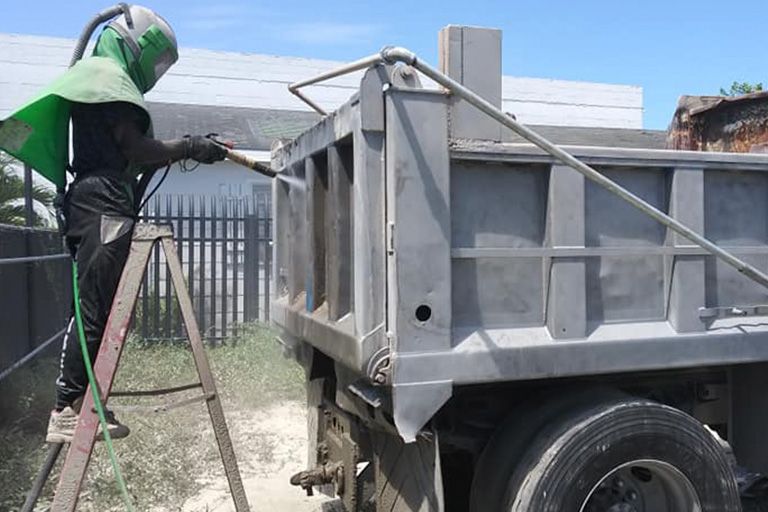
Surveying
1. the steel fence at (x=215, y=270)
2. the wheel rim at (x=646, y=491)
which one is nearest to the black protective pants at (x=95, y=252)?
the wheel rim at (x=646, y=491)

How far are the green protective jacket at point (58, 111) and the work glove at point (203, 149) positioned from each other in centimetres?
23

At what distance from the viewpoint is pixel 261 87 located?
18.2m

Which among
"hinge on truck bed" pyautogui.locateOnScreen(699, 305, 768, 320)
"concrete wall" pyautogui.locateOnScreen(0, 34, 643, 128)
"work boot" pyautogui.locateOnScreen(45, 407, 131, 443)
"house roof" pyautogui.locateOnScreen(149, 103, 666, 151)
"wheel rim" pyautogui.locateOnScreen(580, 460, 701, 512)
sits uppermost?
"concrete wall" pyautogui.locateOnScreen(0, 34, 643, 128)

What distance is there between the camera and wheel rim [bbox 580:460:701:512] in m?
3.09

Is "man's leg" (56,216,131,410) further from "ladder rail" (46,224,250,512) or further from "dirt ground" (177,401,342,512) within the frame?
"dirt ground" (177,401,342,512)

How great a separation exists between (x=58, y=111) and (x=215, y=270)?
724 cm

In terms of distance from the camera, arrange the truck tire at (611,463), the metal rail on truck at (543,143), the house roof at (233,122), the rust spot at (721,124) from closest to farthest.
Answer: the metal rail on truck at (543,143) < the truck tire at (611,463) < the rust spot at (721,124) < the house roof at (233,122)

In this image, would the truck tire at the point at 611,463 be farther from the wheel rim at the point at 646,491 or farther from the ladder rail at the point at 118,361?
the ladder rail at the point at 118,361

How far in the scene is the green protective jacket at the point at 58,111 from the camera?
2.99 m

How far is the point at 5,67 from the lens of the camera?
16328 mm

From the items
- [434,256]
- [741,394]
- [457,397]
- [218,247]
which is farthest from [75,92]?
[218,247]

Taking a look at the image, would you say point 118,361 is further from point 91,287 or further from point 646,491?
point 646,491

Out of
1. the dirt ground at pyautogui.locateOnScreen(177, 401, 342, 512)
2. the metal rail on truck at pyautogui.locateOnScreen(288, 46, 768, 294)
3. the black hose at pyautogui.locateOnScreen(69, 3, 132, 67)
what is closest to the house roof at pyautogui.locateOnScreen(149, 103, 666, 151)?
the dirt ground at pyautogui.locateOnScreen(177, 401, 342, 512)

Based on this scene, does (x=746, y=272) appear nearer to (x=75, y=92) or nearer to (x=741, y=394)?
(x=741, y=394)
